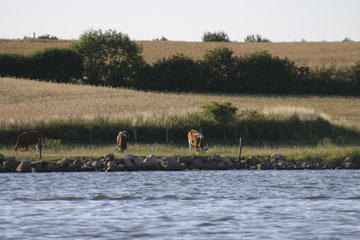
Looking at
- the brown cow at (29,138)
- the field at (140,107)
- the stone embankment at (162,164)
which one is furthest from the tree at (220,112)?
the brown cow at (29,138)

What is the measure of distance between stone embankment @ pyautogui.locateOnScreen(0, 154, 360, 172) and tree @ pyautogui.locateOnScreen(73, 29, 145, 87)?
160 ft

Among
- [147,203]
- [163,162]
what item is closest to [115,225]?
[147,203]

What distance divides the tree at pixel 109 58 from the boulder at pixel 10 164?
4986 cm

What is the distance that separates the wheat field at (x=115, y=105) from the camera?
48.9 meters

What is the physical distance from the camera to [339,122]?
180ft

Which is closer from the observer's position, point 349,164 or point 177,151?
point 349,164

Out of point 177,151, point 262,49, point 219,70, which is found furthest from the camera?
point 262,49

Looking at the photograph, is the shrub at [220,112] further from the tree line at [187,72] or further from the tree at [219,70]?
the tree at [219,70]

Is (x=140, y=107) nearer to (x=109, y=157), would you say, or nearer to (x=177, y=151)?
(x=177, y=151)

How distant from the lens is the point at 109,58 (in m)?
88.2

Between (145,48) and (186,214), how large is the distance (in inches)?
3682

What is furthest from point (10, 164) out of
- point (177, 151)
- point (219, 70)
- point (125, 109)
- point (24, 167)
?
point (219, 70)

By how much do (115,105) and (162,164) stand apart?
75.4ft

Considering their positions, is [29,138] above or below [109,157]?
above
